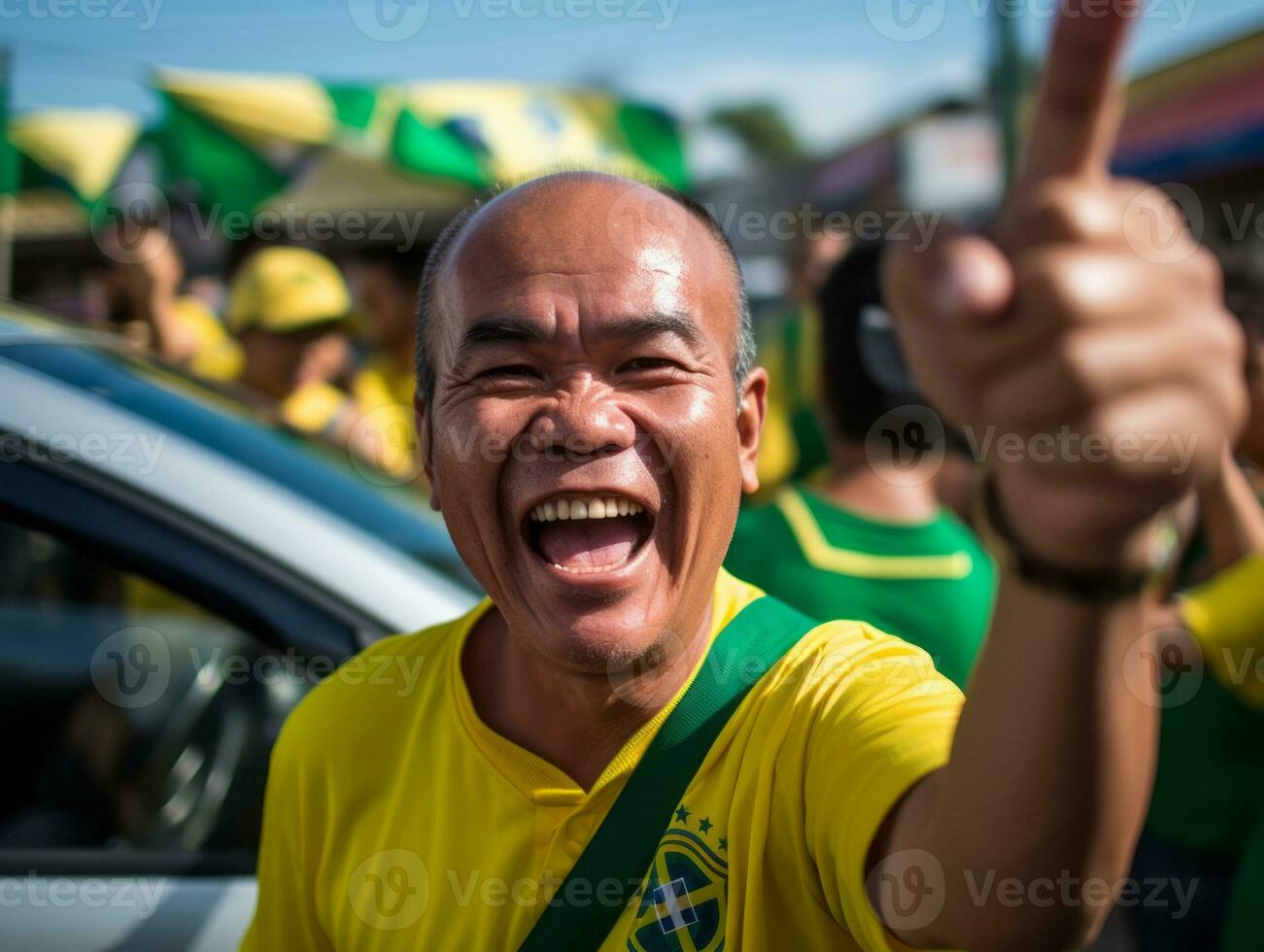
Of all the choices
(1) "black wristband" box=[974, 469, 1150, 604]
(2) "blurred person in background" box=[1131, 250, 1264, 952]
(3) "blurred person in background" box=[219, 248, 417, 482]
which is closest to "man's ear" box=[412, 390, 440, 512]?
(1) "black wristband" box=[974, 469, 1150, 604]

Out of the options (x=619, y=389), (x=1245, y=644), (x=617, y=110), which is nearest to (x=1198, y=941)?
(x=1245, y=644)

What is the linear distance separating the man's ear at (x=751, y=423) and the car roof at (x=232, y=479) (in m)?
0.66

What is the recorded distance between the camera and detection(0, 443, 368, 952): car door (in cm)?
212

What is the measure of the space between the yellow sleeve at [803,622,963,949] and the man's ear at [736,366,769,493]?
0.44m

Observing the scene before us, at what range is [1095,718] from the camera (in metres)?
0.99

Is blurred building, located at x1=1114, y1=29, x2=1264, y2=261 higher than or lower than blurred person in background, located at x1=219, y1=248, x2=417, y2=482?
higher

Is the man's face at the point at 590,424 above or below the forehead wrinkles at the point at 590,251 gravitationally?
below

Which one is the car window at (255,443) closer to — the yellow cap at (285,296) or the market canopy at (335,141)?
the yellow cap at (285,296)

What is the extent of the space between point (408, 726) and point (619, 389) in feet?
1.92

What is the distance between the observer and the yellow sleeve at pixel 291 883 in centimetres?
176

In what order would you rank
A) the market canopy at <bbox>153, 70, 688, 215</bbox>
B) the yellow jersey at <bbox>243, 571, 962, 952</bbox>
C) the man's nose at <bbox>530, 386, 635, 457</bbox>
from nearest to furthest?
the yellow jersey at <bbox>243, 571, 962, 952</bbox>, the man's nose at <bbox>530, 386, 635, 457</bbox>, the market canopy at <bbox>153, 70, 688, 215</bbox>

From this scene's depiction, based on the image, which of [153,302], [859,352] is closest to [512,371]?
[859,352]

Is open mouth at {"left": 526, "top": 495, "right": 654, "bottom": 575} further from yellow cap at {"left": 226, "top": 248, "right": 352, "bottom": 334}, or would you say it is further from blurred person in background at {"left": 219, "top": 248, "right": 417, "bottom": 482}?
yellow cap at {"left": 226, "top": 248, "right": 352, "bottom": 334}

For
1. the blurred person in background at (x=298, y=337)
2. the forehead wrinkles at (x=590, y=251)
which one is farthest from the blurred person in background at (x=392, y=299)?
the forehead wrinkles at (x=590, y=251)
